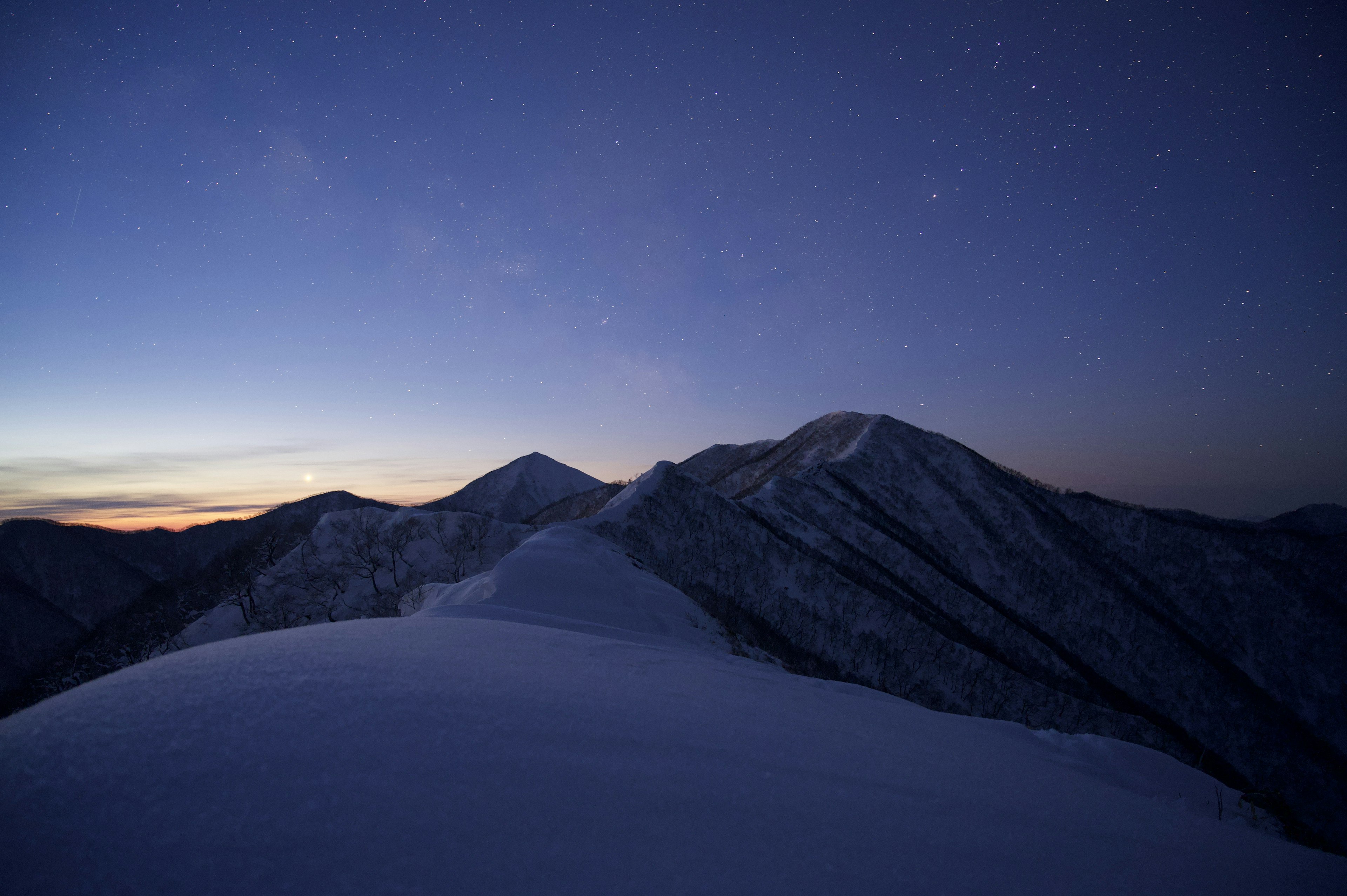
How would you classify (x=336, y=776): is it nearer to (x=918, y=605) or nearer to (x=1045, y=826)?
(x=1045, y=826)

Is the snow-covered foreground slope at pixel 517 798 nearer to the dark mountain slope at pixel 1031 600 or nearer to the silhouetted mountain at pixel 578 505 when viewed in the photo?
the dark mountain slope at pixel 1031 600

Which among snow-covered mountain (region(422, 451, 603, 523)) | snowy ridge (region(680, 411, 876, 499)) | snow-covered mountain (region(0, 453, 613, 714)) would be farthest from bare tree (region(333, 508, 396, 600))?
snow-covered mountain (region(422, 451, 603, 523))

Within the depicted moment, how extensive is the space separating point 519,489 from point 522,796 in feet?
496

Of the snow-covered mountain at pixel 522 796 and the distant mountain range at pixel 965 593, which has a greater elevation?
the snow-covered mountain at pixel 522 796

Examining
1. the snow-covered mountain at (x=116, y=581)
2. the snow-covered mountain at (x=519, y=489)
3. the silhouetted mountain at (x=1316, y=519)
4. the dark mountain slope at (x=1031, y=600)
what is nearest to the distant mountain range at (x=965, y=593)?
the dark mountain slope at (x=1031, y=600)

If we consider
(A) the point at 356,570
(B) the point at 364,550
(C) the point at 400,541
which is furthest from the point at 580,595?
(B) the point at 364,550

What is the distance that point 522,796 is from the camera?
9.18ft

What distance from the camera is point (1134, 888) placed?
3094 millimetres

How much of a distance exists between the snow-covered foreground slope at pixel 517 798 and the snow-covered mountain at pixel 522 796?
0.05 feet

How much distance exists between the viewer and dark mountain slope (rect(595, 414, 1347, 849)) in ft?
117

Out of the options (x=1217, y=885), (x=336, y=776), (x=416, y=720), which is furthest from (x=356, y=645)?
(x=1217, y=885)

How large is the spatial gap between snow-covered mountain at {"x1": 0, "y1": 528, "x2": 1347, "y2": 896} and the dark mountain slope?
2280 centimetres

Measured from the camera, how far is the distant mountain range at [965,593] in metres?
35.1

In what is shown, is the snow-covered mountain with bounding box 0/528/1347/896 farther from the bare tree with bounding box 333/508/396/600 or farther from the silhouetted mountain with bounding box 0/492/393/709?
the silhouetted mountain with bounding box 0/492/393/709
